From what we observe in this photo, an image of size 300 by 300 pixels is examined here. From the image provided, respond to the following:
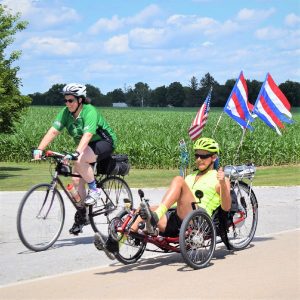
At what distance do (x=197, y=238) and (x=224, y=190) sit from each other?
611 millimetres

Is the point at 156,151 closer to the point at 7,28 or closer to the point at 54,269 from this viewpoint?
the point at 7,28

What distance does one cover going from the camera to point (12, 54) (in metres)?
20.2

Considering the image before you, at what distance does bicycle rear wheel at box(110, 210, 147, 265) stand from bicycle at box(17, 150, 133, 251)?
0.22m

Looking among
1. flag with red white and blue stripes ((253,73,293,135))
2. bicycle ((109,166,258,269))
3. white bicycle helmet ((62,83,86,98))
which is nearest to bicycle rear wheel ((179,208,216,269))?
bicycle ((109,166,258,269))

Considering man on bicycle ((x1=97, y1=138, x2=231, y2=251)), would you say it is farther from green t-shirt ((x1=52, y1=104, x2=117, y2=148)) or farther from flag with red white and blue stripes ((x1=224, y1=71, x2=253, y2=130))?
flag with red white and blue stripes ((x1=224, y1=71, x2=253, y2=130))

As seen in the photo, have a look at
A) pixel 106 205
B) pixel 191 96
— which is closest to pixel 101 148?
pixel 106 205

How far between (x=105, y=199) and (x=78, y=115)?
3.84 ft

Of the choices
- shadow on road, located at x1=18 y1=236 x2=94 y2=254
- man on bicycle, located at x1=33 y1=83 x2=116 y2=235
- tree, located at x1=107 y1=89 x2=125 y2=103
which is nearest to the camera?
man on bicycle, located at x1=33 y1=83 x2=116 y2=235

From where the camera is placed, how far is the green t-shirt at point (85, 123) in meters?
8.15

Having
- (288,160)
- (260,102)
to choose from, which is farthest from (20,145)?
(260,102)

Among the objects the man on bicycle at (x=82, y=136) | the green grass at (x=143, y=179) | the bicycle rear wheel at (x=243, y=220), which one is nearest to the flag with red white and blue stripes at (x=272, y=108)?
the bicycle rear wheel at (x=243, y=220)

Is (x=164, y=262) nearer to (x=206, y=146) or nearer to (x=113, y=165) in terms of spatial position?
(x=206, y=146)

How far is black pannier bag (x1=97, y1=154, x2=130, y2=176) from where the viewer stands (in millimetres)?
8836

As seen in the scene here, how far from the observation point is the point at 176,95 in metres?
143
